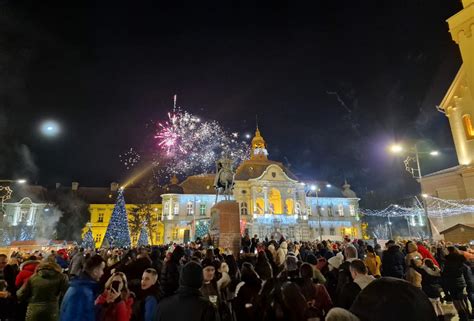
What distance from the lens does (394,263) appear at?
25.7 feet

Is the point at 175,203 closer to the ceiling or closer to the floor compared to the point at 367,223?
closer to the ceiling

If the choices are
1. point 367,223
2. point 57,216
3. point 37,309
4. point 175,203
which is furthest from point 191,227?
point 37,309

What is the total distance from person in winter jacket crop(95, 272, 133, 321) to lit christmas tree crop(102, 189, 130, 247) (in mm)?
23277

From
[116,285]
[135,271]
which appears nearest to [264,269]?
[135,271]

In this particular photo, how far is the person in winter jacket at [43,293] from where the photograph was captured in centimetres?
511

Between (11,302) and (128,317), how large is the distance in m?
4.91

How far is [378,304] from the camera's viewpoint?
182cm

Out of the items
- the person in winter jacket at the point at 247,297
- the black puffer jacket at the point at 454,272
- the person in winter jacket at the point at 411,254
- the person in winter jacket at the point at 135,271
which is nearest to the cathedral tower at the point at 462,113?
the black puffer jacket at the point at 454,272

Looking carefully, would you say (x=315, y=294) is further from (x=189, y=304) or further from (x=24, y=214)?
(x=24, y=214)

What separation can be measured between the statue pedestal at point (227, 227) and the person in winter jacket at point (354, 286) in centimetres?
1055

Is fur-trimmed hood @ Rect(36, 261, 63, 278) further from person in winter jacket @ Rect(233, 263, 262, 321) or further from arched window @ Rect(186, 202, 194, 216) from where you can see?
arched window @ Rect(186, 202, 194, 216)

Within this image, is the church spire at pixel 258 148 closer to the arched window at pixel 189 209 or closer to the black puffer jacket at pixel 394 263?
the arched window at pixel 189 209

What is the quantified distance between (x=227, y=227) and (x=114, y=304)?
11.1m

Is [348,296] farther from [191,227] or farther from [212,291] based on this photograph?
[191,227]
